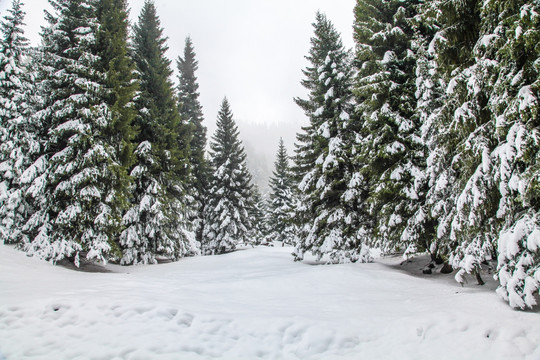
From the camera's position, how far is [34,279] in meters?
8.09

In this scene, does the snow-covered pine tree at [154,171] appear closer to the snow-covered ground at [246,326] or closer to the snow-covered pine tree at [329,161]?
the snow-covered pine tree at [329,161]

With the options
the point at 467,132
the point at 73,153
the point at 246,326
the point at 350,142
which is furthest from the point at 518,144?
the point at 73,153

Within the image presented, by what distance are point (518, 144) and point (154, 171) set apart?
18.1m

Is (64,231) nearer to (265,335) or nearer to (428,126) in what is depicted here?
(265,335)

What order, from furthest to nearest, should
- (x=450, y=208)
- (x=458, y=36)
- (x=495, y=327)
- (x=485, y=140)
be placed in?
(x=450, y=208) → (x=458, y=36) → (x=485, y=140) → (x=495, y=327)

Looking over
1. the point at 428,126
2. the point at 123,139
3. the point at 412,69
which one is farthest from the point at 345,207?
the point at 123,139

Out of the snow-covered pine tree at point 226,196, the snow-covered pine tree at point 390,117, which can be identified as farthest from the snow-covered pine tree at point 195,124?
the snow-covered pine tree at point 390,117

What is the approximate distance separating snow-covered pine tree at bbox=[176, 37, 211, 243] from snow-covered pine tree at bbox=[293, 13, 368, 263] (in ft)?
43.9

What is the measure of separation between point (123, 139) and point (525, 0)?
15.5 metres

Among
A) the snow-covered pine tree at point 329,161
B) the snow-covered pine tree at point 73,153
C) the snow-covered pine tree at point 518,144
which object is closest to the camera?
the snow-covered pine tree at point 518,144

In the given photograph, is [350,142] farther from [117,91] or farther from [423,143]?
[117,91]

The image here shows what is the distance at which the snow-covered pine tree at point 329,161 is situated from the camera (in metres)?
14.5

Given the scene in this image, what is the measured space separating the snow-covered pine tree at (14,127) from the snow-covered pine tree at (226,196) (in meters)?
15.2

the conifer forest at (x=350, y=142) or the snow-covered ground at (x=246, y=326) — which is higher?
the conifer forest at (x=350, y=142)
